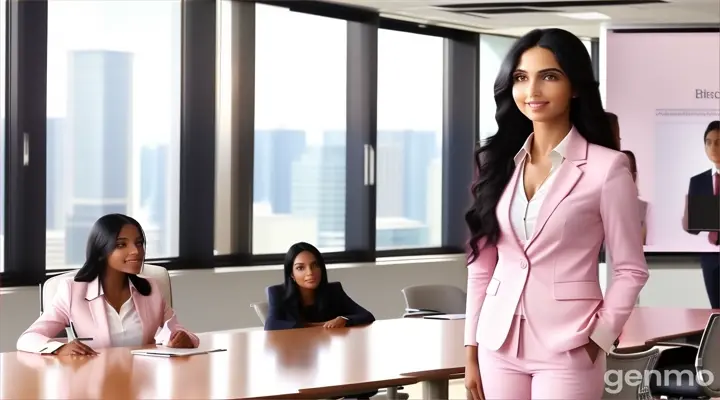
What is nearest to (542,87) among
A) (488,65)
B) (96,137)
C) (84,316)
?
(84,316)

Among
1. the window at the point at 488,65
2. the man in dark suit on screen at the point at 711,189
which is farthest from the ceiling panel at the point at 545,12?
the man in dark suit on screen at the point at 711,189

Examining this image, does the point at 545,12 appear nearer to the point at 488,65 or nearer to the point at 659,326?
the point at 488,65

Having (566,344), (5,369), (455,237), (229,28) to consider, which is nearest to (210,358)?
(5,369)

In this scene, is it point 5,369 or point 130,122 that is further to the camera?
point 130,122

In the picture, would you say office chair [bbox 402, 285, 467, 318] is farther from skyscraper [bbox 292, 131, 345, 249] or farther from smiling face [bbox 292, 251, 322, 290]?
skyscraper [bbox 292, 131, 345, 249]

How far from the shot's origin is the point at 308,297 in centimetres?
600

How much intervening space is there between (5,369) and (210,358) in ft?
2.44

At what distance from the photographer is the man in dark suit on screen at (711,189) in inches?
365

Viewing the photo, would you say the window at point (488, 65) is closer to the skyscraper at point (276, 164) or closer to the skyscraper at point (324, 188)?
the skyscraper at point (324, 188)

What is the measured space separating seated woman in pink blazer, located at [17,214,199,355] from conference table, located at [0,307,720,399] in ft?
0.76

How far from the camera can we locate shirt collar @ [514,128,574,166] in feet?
8.09

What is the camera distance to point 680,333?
17.4 feet

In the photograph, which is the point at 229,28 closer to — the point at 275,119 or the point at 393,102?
the point at 275,119

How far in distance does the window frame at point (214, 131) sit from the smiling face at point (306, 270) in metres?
2.47
